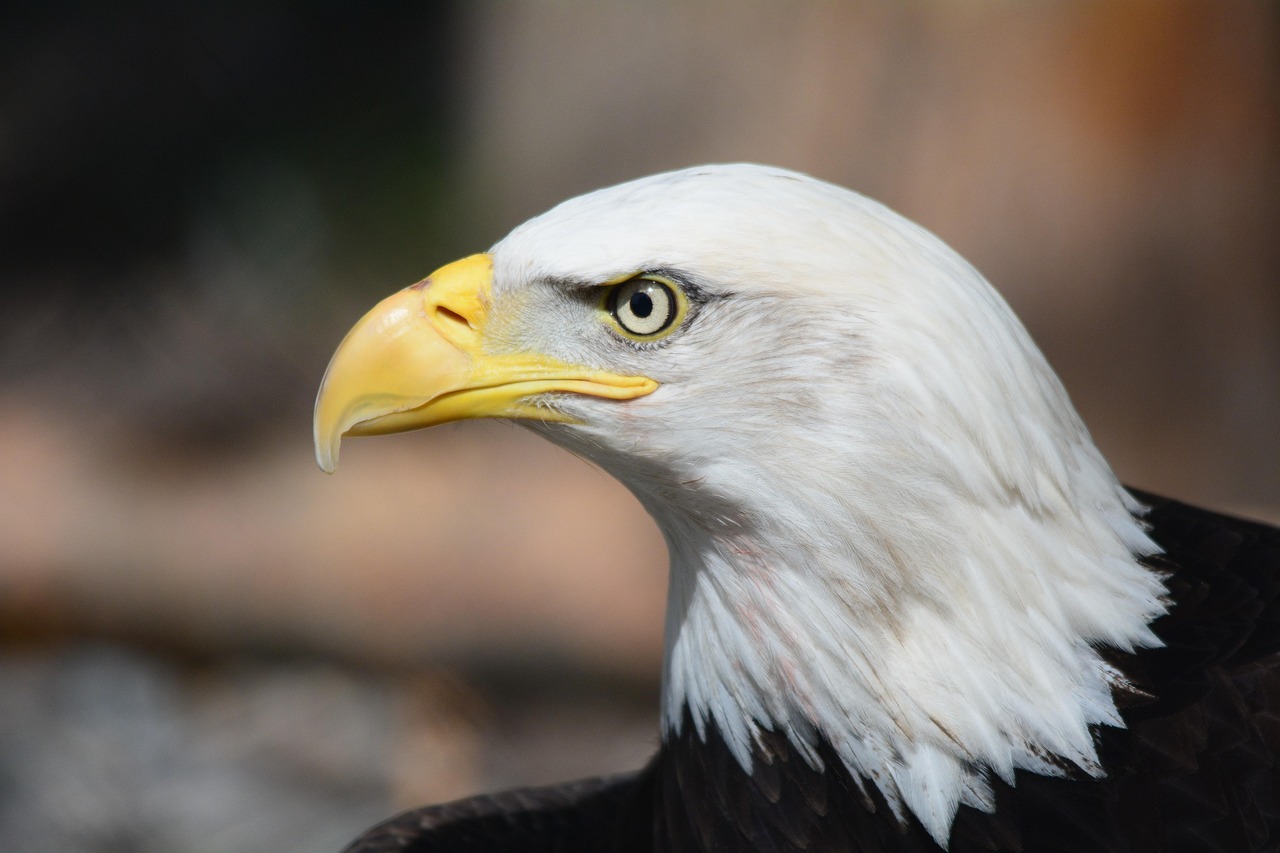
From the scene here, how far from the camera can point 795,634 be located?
1.52 metres

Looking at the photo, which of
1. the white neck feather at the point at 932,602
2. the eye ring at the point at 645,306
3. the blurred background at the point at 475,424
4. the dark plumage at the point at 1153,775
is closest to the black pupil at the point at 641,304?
the eye ring at the point at 645,306

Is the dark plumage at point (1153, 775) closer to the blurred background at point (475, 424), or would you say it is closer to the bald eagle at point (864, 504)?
the bald eagle at point (864, 504)

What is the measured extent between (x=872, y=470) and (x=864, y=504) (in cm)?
4

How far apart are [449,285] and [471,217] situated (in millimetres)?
3630

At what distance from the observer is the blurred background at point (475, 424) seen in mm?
4328

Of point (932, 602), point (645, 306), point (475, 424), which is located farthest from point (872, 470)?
point (475, 424)

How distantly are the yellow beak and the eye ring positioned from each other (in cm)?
8

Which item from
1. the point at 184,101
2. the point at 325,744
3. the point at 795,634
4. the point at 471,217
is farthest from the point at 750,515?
the point at 184,101

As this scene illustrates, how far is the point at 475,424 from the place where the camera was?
4637 mm

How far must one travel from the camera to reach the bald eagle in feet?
4.71

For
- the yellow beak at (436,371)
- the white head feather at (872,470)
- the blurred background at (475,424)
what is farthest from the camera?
the blurred background at (475,424)

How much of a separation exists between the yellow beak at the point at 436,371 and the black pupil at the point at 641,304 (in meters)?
0.10

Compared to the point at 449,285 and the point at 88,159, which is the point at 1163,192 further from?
the point at 88,159

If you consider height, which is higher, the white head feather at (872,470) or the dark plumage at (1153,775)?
the white head feather at (872,470)
